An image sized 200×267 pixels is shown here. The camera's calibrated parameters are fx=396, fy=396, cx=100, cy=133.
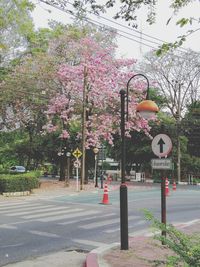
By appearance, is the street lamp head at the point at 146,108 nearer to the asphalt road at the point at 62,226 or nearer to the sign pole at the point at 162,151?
the sign pole at the point at 162,151

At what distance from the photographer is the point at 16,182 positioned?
2405 centimetres

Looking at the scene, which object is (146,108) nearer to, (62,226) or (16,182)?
(62,226)

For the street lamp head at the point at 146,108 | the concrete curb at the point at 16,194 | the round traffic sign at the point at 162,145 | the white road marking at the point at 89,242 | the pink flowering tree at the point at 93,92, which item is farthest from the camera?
the pink flowering tree at the point at 93,92

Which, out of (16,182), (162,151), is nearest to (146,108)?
(162,151)

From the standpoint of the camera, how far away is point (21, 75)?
1224 inches

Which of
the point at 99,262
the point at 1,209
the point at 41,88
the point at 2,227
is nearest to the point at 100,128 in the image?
the point at 41,88

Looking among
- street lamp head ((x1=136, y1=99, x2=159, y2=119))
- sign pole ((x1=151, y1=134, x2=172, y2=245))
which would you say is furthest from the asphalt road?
street lamp head ((x1=136, y1=99, x2=159, y2=119))

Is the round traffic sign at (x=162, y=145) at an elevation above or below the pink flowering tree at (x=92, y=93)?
below

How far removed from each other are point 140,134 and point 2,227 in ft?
103

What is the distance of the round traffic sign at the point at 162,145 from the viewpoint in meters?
9.46

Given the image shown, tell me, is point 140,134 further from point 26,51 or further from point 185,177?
point 26,51

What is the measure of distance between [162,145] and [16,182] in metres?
16.1

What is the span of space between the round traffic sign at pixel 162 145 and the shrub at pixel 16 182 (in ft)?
51.6

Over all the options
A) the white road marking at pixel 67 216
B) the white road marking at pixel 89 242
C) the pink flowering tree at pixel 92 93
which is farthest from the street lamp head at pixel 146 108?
the pink flowering tree at pixel 92 93
